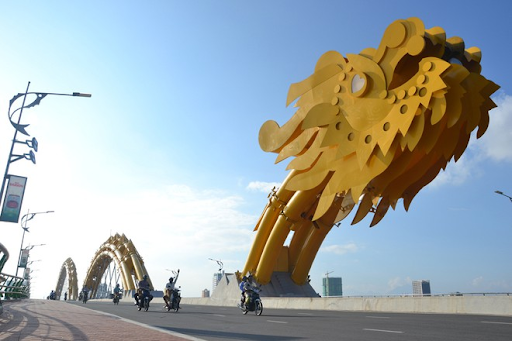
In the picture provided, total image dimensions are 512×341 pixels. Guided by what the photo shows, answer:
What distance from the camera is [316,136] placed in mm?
20688

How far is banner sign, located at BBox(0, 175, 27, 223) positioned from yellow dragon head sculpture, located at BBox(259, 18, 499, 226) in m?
12.1

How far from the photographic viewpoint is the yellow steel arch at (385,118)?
16312 millimetres

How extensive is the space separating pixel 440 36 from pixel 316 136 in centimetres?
689

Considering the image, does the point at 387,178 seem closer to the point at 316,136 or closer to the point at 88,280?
the point at 316,136

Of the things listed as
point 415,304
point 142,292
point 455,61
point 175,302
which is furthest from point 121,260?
point 455,61

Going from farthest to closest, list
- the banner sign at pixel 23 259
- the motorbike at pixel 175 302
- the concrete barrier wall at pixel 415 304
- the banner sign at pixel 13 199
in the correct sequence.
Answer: the banner sign at pixel 23 259 → the motorbike at pixel 175 302 → the banner sign at pixel 13 199 → the concrete barrier wall at pixel 415 304

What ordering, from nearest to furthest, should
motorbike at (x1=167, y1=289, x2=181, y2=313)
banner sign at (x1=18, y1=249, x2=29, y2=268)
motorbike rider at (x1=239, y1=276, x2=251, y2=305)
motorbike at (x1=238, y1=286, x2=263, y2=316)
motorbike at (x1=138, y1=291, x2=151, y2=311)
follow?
motorbike at (x1=238, y1=286, x2=263, y2=316), motorbike rider at (x1=239, y1=276, x2=251, y2=305), motorbike at (x1=167, y1=289, x2=181, y2=313), motorbike at (x1=138, y1=291, x2=151, y2=311), banner sign at (x1=18, y1=249, x2=29, y2=268)

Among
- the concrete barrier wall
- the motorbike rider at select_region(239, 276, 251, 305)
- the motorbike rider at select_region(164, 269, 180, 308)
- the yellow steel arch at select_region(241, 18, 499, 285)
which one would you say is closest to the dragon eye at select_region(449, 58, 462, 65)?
the yellow steel arch at select_region(241, 18, 499, 285)

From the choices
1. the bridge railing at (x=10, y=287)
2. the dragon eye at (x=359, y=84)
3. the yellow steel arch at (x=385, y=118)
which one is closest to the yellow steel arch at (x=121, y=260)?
the bridge railing at (x=10, y=287)

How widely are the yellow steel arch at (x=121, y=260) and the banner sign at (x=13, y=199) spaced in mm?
37895

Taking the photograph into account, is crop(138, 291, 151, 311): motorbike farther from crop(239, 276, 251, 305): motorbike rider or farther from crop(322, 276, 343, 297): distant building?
crop(322, 276, 343, 297): distant building

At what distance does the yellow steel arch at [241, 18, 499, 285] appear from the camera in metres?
16.3

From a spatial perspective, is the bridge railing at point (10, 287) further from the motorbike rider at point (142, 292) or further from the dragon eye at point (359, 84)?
the dragon eye at point (359, 84)

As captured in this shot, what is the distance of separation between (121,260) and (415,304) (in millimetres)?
53919
